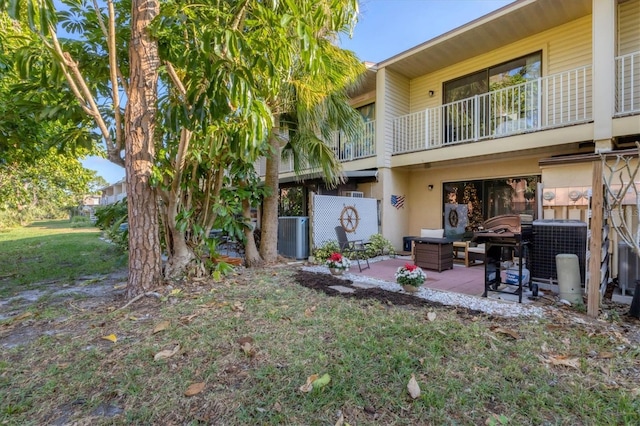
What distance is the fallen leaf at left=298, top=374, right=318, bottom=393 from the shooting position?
238 centimetres

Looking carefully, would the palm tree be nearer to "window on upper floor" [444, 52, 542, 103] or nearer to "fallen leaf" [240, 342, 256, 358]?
"fallen leaf" [240, 342, 256, 358]

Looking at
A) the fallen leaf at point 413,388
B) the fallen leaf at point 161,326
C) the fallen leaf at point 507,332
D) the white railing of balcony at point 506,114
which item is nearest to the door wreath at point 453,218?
the white railing of balcony at point 506,114

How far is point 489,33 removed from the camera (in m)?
8.11

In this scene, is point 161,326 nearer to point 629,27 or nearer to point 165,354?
point 165,354

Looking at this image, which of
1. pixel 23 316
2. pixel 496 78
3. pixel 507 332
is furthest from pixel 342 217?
pixel 23 316

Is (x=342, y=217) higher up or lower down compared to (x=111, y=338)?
higher up

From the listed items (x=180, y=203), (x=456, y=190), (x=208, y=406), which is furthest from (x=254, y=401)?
(x=456, y=190)

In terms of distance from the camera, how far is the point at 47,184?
13.0 metres

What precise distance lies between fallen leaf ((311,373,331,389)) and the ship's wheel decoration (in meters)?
6.76

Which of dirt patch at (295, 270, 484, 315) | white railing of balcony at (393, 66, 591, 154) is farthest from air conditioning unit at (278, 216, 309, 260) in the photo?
white railing of balcony at (393, 66, 591, 154)

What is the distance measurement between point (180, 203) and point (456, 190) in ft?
26.1

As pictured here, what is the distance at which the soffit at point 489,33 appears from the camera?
717cm

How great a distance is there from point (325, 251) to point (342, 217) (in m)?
1.24

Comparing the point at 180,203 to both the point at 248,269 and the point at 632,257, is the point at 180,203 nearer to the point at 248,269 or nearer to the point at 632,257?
the point at 248,269
